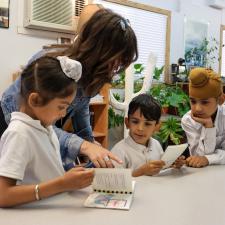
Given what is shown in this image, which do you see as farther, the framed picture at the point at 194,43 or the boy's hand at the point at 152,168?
the framed picture at the point at 194,43

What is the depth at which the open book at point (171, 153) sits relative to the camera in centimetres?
137

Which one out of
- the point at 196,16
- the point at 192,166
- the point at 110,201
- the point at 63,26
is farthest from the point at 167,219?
the point at 196,16

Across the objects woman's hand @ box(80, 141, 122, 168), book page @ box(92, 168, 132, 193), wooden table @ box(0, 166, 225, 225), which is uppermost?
woman's hand @ box(80, 141, 122, 168)

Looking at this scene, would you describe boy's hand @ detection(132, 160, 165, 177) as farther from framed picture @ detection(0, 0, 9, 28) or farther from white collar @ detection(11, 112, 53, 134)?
framed picture @ detection(0, 0, 9, 28)

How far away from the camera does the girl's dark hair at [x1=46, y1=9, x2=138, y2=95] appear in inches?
50.8

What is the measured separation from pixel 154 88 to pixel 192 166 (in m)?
2.41

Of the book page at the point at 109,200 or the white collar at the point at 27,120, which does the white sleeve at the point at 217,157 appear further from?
the white collar at the point at 27,120

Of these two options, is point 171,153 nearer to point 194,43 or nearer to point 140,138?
point 140,138

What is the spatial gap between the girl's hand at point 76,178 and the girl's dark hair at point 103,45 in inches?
19.5

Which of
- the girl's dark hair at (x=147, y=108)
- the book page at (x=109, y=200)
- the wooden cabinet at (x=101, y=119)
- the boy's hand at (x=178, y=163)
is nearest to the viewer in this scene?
the book page at (x=109, y=200)

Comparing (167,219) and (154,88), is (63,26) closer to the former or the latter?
(154,88)

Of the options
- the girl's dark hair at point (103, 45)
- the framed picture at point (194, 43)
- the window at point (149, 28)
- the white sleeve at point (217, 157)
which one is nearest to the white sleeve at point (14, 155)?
the girl's dark hair at point (103, 45)

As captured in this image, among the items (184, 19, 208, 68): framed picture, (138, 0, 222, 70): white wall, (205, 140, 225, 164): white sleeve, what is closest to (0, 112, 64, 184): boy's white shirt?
(205, 140, 225, 164): white sleeve

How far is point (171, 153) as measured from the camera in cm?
138
